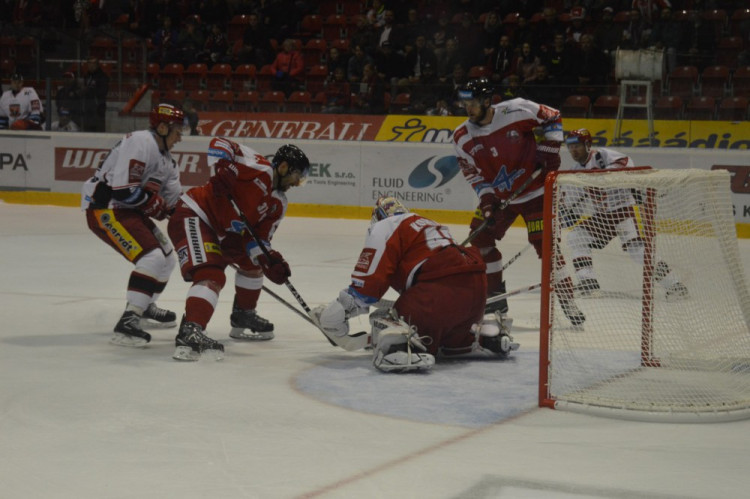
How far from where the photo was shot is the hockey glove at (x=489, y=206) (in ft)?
18.0

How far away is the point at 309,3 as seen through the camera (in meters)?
14.1

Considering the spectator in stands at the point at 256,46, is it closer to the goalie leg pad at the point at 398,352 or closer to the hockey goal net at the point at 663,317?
the hockey goal net at the point at 663,317

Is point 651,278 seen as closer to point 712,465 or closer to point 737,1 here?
point 712,465

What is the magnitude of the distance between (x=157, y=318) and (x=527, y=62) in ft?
22.2

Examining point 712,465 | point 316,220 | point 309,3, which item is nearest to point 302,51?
point 309,3

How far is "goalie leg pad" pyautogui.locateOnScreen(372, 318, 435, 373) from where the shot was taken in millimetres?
3990

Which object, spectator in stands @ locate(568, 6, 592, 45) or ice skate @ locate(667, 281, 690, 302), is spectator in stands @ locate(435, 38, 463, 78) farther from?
ice skate @ locate(667, 281, 690, 302)

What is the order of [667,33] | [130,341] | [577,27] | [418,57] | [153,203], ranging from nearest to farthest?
1. [130,341]
2. [153,203]
3. [667,33]
4. [577,27]
5. [418,57]

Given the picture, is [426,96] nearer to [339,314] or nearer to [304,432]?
[339,314]

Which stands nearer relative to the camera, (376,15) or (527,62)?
(527,62)

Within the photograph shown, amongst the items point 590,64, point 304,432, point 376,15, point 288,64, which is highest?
point 376,15

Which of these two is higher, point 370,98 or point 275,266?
point 370,98

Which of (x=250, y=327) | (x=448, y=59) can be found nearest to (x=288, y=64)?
(x=448, y=59)

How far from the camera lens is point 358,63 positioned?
12.0 metres
